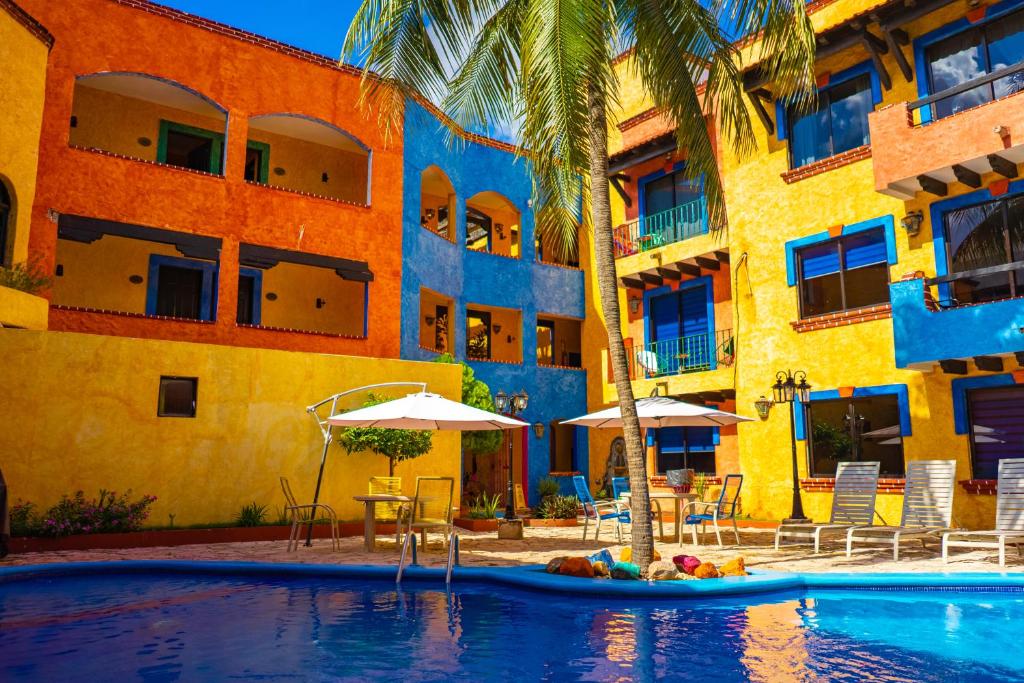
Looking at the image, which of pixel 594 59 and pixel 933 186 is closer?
pixel 594 59

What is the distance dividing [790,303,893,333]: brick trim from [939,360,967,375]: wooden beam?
1498 mm

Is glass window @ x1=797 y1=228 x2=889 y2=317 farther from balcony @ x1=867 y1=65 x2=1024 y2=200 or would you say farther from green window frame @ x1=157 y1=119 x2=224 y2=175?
green window frame @ x1=157 y1=119 x2=224 y2=175

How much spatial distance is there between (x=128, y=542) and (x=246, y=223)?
24.8ft

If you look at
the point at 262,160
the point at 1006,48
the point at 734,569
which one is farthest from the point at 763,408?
the point at 262,160

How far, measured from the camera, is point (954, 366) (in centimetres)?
1520

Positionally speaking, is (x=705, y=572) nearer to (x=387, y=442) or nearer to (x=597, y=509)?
(x=597, y=509)

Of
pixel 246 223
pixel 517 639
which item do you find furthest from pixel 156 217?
pixel 517 639

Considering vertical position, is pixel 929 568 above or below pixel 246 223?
below

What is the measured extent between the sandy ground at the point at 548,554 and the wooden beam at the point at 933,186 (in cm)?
685

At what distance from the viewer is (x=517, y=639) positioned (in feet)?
23.9

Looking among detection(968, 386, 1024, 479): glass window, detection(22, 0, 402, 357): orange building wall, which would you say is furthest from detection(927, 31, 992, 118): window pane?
detection(22, 0, 402, 357): orange building wall

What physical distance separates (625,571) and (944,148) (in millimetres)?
10548

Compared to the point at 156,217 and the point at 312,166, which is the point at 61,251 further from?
the point at 312,166

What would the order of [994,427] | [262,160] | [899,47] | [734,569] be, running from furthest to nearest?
1. [262,160]
2. [899,47]
3. [994,427]
4. [734,569]
